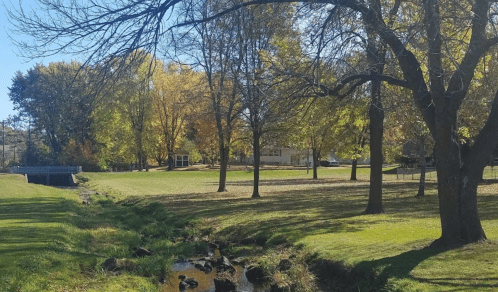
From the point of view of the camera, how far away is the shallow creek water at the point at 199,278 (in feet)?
37.3

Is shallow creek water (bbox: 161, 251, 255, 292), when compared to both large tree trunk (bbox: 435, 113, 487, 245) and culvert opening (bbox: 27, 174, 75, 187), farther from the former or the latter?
culvert opening (bbox: 27, 174, 75, 187)

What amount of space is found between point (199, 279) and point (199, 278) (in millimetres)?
110

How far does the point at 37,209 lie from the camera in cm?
2266

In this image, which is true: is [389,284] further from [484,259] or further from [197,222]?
[197,222]

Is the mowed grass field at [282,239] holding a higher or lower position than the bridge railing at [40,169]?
lower

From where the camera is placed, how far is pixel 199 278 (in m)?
12.3

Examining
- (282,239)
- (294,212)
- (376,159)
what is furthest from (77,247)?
(376,159)

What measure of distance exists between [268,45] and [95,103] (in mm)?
15116

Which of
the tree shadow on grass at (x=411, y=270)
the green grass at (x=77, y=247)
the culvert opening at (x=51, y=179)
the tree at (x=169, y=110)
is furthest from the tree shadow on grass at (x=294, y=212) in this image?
the culvert opening at (x=51, y=179)

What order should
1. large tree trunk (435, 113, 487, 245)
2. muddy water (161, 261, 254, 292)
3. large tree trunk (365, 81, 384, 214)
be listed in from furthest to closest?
large tree trunk (365, 81, 384, 214) → muddy water (161, 261, 254, 292) → large tree trunk (435, 113, 487, 245)

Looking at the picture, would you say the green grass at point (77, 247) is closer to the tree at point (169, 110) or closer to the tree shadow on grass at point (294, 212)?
the tree shadow on grass at point (294, 212)

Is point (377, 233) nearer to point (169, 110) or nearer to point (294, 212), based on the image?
point (294, 212)

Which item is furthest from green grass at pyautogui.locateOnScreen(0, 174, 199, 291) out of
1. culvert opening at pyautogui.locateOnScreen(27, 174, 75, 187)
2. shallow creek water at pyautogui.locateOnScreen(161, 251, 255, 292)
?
culvert opening at pyautogui.locateOnScreen(27, 174, 75, 187)

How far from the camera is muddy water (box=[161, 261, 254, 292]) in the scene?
11.4 m
